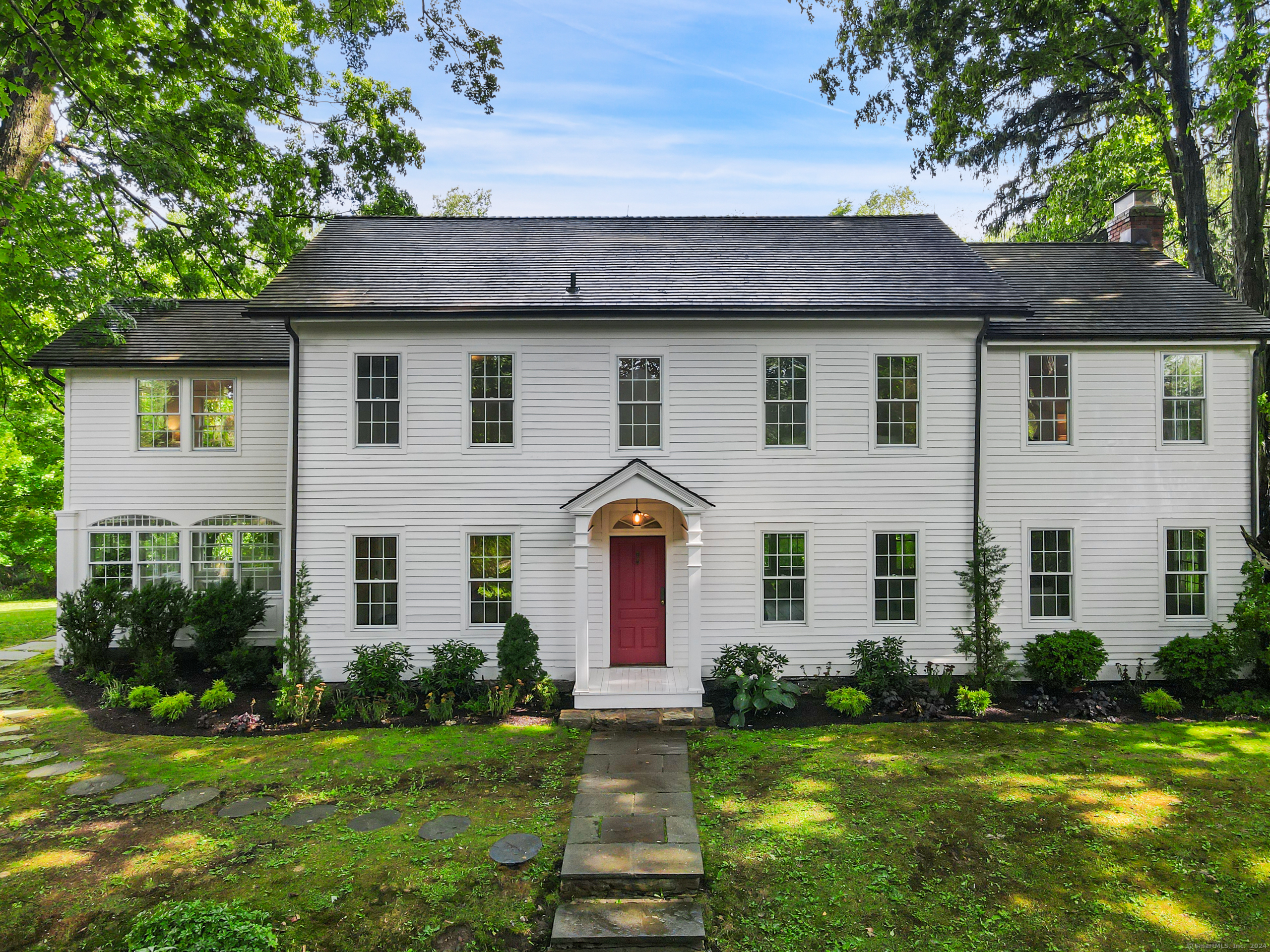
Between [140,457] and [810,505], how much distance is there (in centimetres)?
1337

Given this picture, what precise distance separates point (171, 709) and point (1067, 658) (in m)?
14.7

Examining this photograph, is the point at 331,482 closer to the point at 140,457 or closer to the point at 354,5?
the point at 140,457

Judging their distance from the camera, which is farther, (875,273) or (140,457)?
(140,457)

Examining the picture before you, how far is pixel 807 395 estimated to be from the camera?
11344 millimetres

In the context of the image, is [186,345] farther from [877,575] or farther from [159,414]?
[877,575]

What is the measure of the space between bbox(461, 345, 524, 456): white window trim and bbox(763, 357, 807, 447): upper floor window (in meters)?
4.44

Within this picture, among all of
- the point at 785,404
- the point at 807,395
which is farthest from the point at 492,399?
the point at 807,395

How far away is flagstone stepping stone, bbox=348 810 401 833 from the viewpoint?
22.0 ft

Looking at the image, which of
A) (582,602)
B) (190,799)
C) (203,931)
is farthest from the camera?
(582,602)

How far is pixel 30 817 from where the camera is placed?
274 inches

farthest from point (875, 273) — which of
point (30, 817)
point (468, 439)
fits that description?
point (30, 817)

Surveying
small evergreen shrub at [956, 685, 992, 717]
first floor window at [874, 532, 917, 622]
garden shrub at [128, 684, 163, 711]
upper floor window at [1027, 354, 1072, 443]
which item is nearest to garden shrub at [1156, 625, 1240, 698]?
small evergreen shrub at [956, 685, 992, 717]

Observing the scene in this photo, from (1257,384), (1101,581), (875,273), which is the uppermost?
(875,273)

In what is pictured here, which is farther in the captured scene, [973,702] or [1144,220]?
[1144,220]
